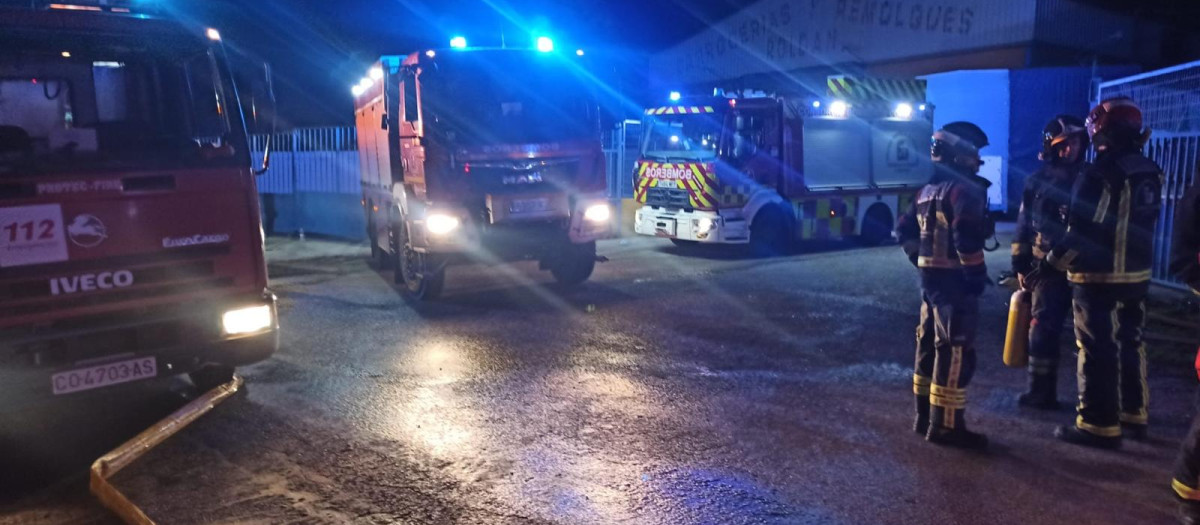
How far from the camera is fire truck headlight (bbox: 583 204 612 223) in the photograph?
30.7 feet

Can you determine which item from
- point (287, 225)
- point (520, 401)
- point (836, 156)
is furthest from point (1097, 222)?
point (287, 225)

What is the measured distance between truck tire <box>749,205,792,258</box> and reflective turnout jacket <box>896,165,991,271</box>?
778 cm

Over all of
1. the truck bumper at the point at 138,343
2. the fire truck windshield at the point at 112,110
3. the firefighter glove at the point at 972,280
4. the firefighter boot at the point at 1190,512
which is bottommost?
the firefighter boot at the point at 1190,512

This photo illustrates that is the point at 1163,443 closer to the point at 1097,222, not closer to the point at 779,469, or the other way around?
the point at 1097,222

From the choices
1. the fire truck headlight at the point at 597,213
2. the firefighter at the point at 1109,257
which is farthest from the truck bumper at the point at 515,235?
the firefighter at the point at 1109,257

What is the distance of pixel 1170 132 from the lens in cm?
897

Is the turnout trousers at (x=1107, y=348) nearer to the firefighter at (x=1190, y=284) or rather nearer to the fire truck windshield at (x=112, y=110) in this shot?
the firefighter at (x=1190, y=284)

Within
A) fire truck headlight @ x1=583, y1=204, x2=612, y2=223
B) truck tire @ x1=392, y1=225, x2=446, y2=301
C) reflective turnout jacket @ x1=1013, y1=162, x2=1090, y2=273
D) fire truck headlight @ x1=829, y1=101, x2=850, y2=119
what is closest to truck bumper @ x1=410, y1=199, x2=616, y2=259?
fire truck headlight @ x1=583, y1=204, x2=612, y2=223

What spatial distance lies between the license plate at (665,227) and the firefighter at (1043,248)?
24.4 ft

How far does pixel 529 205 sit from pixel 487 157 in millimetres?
697

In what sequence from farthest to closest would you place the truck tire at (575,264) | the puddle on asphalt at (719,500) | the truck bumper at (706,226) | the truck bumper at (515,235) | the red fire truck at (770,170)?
the red fire truck at (770,170) → the truck bumper at (706,226) → the truck tire at (575,264) → the truck bumper at (515,235) → the puddle on asphalt at (719,500)

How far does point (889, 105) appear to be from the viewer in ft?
46.1

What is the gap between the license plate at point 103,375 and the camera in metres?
4.55

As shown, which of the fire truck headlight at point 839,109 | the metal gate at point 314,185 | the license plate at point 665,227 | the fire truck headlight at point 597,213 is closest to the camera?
the fire truck headlight at point 597,213
